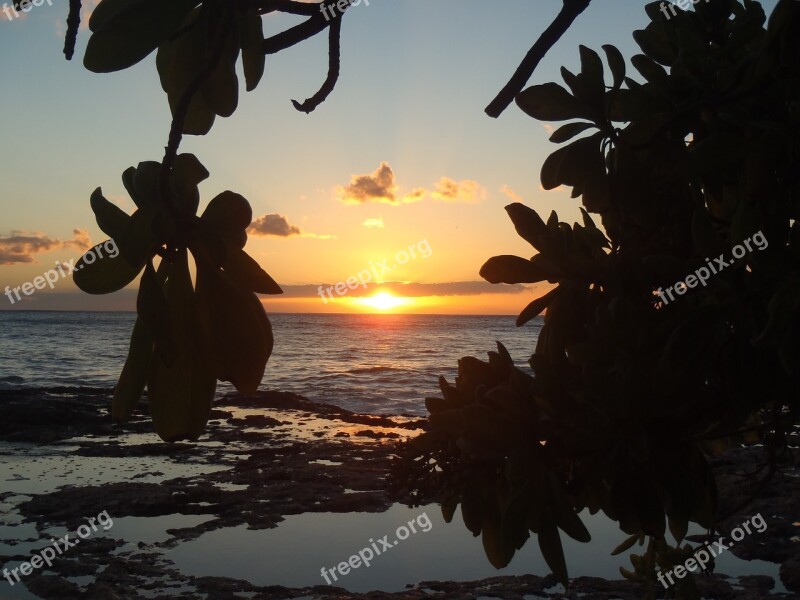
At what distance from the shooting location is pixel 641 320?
1.32 m

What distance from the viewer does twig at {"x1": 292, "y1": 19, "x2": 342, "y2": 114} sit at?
0.71m

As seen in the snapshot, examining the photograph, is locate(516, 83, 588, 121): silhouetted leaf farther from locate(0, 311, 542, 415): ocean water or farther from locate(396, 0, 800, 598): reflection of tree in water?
locate(0, 311, 542, 415): ocean water

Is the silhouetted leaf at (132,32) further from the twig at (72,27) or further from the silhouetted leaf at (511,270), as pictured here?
the silhouetted leaf at (511,270)

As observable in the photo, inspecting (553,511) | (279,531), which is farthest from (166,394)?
(279,531)

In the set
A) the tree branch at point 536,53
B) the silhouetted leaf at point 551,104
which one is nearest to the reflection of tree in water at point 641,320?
the silhouetted leaf at point 551,104

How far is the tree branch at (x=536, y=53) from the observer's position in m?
0.81

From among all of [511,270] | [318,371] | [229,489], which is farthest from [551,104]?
[318,371]

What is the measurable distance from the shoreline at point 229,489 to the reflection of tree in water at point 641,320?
5.04ft

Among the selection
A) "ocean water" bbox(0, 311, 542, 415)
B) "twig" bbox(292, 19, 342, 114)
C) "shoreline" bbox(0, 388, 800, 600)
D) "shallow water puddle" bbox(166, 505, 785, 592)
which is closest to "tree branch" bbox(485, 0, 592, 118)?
"twig" bbox(292, 19, 342, 114)

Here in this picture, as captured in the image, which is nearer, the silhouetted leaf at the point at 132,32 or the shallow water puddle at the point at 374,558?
the silhouetted leaf at the point at 132,32

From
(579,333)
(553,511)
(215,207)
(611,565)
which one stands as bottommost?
(611,565)

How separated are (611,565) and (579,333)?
6.12 metres

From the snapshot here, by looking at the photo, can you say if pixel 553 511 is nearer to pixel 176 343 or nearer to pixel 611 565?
pixel 176 343

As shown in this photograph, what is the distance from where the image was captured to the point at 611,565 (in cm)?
677
